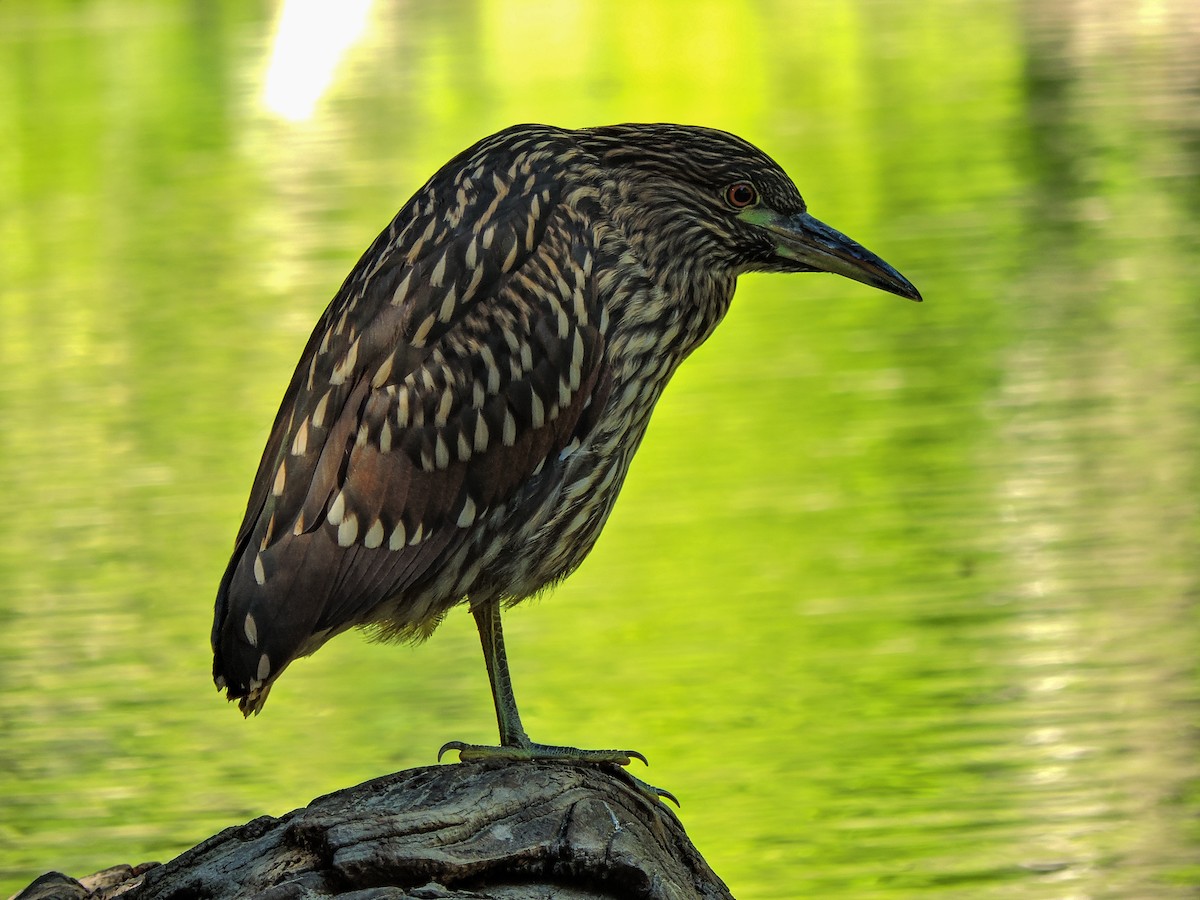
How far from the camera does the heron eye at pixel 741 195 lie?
17.4ft

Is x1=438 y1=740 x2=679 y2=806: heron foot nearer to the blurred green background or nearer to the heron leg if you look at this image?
the heron leg

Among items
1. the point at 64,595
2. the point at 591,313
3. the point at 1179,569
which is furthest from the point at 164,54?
the point at 591,313

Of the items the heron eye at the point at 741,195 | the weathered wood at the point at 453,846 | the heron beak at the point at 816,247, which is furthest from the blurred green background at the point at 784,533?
the heron eye at the point at 741,195

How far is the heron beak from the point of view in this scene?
5324 mm

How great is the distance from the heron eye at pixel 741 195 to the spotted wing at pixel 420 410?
402 mm

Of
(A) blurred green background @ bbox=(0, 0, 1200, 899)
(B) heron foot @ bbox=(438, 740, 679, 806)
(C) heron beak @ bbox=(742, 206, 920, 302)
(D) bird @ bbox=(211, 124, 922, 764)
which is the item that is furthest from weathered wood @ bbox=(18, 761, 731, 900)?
(A) blurred green background @ bbox=(0, 0, 1200, 899)

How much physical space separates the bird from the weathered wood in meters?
0.24

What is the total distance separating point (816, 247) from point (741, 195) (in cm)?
24

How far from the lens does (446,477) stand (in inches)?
196

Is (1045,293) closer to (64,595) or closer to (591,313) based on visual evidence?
(64,595)

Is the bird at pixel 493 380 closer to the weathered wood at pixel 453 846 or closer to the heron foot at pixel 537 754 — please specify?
the heron foot at pixel 537 754

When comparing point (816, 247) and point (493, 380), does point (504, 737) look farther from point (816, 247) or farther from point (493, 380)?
point (816, 247)

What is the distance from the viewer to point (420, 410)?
495cm

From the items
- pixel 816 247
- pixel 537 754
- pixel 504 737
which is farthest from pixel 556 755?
pixel 816 247
